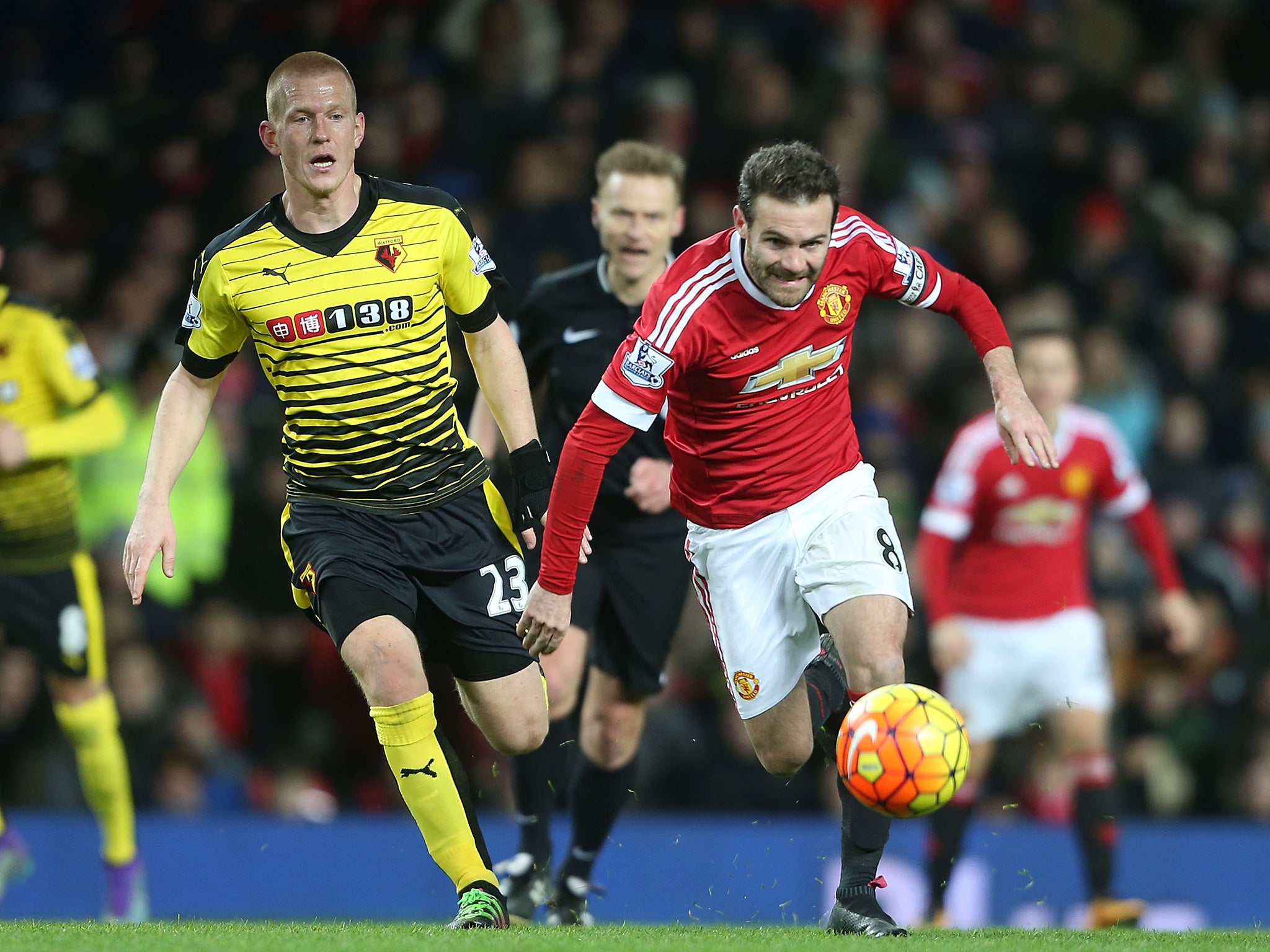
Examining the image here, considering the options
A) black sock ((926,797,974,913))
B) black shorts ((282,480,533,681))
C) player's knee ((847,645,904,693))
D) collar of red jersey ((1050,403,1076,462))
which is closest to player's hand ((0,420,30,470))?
black shorts ((282,480,533,681))

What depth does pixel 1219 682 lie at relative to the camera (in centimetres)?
927

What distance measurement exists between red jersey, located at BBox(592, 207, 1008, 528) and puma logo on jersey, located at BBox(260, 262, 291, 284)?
0.97 metres

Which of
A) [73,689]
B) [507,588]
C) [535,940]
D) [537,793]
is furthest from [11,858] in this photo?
[535,940]

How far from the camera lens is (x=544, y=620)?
4.75 metres

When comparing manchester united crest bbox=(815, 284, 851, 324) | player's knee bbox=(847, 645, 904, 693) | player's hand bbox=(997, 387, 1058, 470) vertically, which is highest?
manchester united crest bbox=(815, 284, 851, 324)

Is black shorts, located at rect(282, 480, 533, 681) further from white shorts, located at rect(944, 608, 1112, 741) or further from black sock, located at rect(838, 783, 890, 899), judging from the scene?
white shorts, located at rect(944, 608, 1112, 741)

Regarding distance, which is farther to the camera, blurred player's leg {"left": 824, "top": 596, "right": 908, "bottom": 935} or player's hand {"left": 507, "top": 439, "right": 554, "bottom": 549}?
player's hand {"left": 507, "top": 439, "right": 554, "bottom": 549}

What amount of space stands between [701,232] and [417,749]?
5.66 m

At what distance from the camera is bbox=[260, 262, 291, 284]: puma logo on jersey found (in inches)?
190

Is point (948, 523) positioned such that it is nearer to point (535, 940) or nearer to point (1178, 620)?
point (1178, 620)

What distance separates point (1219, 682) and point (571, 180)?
15.5 ft

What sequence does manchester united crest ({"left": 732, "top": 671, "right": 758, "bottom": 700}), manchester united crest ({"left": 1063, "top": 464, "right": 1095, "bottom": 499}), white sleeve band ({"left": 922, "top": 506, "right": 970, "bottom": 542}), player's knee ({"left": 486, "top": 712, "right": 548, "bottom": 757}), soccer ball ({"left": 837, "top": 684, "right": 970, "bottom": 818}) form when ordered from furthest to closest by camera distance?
manchester united crest ({"left": 1063, "top": 464, "right": 1095, "bottom": 499}) → white sleeve band ({"left": 922, "top": 506, "right": 970, "bottom": 542}) → manchester united crest ({"left": 732, "top": 671, "right": 758, "bottom": 700}) → player's knee ({"left": 486, "top": 712, "right": 548, "bottom": 757}) → soccer ball ({"left": 837, "top": 684, "right": 970, "bottom": 818})

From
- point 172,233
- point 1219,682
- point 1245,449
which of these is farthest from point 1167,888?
point 172,233

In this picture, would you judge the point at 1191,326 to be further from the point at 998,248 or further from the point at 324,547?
the point at 324,547
